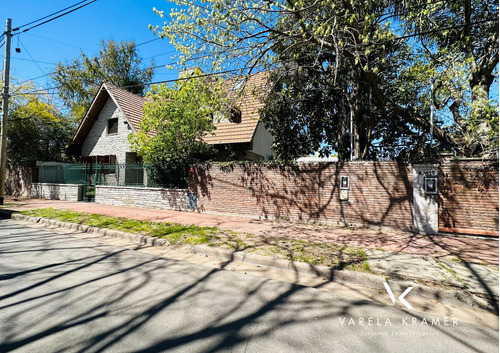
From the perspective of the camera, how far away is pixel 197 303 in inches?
135

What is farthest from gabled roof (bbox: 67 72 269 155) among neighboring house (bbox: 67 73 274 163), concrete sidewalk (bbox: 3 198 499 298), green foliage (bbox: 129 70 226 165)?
concrete sidewalk (bbox: 3 198 499 298)

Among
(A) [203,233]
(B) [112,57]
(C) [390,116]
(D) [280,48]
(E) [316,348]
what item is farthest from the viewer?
(B) [112,57]

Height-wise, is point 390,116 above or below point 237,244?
above

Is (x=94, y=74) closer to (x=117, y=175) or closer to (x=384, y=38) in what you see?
(x=117, y=175)

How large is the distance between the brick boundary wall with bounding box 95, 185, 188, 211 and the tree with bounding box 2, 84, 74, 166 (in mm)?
8474

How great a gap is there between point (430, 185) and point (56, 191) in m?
19.3

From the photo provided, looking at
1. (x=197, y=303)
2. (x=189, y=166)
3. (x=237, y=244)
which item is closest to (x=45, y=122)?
(x=189, y=166)

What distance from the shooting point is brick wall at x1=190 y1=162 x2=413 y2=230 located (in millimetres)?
7797

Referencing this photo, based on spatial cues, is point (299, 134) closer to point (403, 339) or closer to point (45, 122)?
point (403, 339)

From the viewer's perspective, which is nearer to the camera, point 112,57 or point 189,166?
point 189,166

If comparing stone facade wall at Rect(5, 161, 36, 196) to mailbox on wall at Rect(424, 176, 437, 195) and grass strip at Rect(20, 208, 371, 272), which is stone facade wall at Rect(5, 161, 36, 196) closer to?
grass strip at Rect(20, 208, 371, 272)

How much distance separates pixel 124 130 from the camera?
15.9 metres

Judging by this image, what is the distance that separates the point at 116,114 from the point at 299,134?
12057 mm

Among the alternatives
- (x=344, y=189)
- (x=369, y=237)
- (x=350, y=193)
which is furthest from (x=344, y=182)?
(x=369, y=237)
